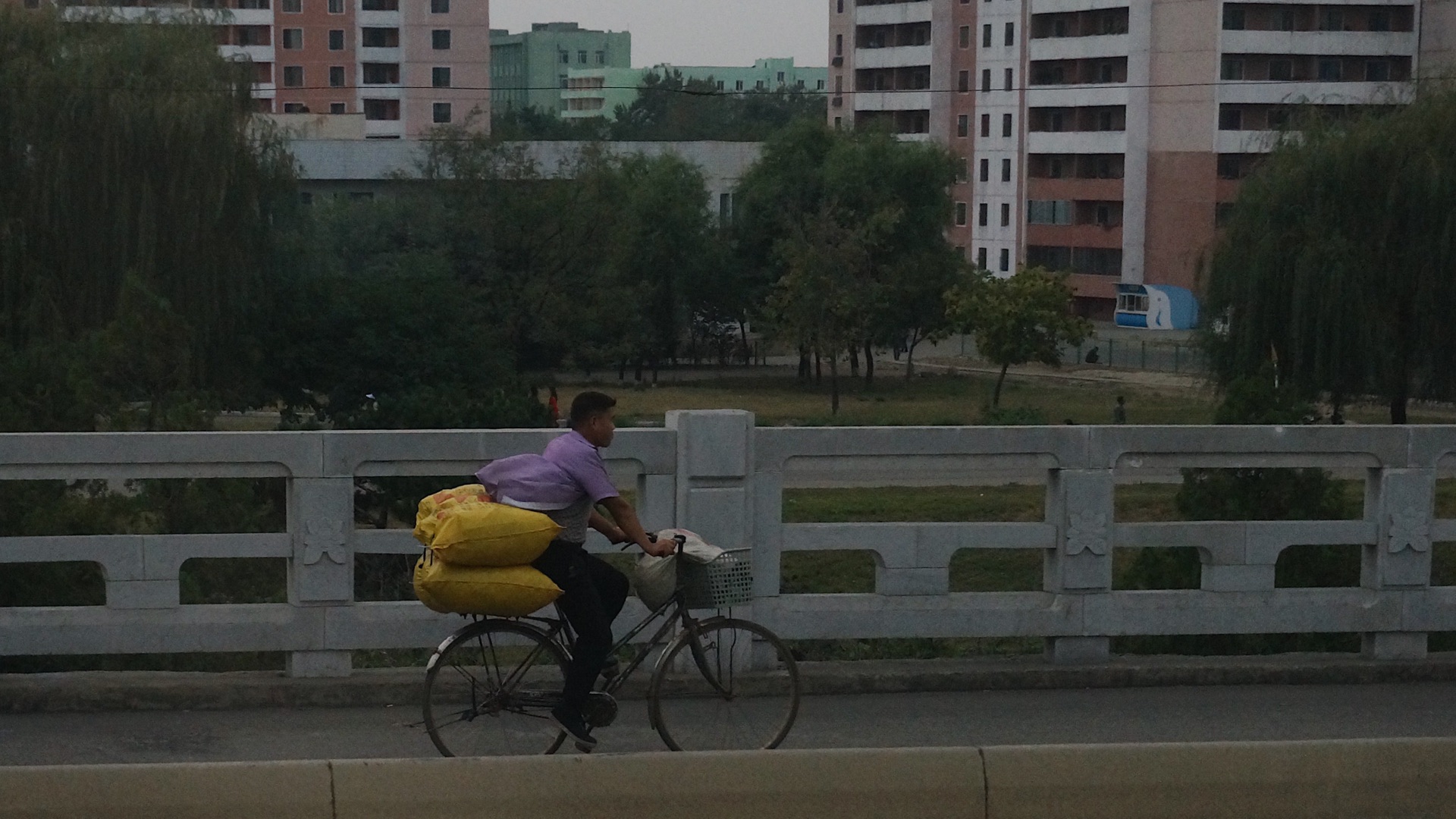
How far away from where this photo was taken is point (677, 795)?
19.4 ft

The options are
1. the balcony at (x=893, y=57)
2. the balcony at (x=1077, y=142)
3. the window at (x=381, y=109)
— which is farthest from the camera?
the window at (x=381, y=109)

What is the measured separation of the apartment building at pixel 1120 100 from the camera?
287 ft

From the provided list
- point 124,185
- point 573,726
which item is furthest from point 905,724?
point 124,185

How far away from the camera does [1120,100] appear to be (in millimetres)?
91250

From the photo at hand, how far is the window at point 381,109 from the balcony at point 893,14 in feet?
91.7

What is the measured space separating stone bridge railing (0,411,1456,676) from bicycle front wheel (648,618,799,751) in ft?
3.01

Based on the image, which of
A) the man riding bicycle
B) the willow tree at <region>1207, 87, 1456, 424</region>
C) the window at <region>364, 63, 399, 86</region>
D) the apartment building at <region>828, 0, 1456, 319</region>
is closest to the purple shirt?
the man riding bicycle

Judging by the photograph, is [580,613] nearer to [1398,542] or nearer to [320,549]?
[320,549]

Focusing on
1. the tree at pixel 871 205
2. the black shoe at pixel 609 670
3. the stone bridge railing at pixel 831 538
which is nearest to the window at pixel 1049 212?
the tree at pixel 871 205

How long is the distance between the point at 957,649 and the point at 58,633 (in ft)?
20.9

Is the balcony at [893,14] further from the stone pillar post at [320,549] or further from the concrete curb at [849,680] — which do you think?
the stone pillar post at [320,549]

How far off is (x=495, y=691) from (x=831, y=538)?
195cm

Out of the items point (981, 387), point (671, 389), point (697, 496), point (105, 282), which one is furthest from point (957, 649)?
point (981, 387)

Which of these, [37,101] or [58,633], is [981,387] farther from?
[58,633]
